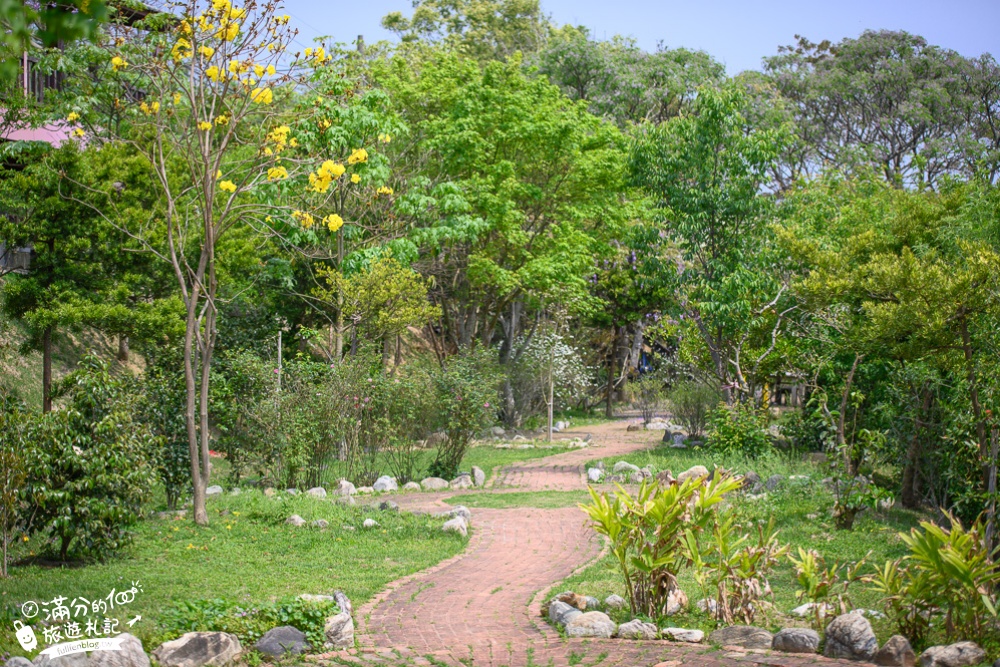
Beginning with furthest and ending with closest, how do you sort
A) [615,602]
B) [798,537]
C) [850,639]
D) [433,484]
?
1. [433,484]
2. [798,537]
3. [615,602]
4. [850,639]

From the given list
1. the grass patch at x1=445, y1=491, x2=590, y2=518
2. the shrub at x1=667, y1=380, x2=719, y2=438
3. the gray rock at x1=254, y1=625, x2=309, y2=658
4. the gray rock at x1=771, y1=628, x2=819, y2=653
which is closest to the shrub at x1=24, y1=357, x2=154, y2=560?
the gray rock at x1=254, y1=625, x2=309, y2=658

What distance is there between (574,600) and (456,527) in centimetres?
Answer: 340

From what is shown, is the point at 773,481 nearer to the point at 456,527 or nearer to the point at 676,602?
the point at 456,527

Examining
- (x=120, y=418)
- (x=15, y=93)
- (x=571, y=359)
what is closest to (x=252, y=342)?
(x=15, y=93)

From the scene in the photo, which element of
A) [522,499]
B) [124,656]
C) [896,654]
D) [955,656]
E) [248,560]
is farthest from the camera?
[522,499]

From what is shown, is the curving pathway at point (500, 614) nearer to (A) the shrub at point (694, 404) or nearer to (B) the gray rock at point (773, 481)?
(B) the gray rock at point (773, 481)

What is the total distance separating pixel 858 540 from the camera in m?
9.67

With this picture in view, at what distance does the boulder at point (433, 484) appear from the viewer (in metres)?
14.3

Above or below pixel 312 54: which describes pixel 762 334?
below

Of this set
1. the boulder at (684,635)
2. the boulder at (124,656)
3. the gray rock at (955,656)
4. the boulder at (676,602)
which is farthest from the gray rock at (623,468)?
the boulder at (124,656)

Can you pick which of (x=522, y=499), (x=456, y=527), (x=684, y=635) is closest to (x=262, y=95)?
(x=456, y=527)

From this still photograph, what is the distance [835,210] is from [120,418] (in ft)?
48.8

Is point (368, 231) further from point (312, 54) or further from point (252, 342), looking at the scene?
point (312, 54)

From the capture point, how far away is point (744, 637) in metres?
6.07
